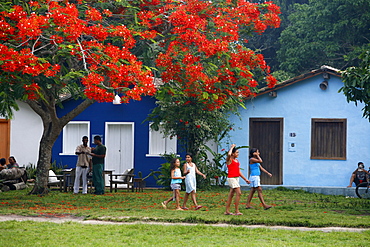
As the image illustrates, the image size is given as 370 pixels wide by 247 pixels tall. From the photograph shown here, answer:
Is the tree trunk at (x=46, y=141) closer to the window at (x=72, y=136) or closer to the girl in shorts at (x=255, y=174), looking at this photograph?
the window at (x=72, y=136)

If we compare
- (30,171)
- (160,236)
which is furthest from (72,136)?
(160,236)

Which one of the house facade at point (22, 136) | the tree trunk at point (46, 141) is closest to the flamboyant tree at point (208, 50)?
the tree trunk at point (46, 141)

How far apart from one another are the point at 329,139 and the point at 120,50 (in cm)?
1027

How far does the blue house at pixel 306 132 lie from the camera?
22344 millimetres

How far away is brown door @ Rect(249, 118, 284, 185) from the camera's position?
22875 mm

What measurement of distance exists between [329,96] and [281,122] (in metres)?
1.90

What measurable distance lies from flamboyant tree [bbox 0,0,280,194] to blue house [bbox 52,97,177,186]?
491cm

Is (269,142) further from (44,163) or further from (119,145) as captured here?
(44,163)

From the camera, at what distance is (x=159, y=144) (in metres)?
24.1

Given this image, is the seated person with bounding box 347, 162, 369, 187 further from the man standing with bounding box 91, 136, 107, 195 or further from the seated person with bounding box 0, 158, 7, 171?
the seated person with bounding box 0, 158, 7, 171

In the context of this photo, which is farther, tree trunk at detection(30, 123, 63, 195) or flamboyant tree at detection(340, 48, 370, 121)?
tree trunk at detection(30, 123, 63, 195)

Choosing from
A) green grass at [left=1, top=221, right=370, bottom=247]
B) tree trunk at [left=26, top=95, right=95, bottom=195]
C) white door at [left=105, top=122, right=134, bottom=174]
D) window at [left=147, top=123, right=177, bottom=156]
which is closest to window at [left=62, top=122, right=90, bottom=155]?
white door at [left=105, top=122, right=134, bottom=174]

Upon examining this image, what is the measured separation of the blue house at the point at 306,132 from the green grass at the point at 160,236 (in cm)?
1146

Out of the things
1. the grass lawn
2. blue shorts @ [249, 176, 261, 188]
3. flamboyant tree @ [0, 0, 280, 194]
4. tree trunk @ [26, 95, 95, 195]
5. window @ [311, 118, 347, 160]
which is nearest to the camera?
the grass lawn
